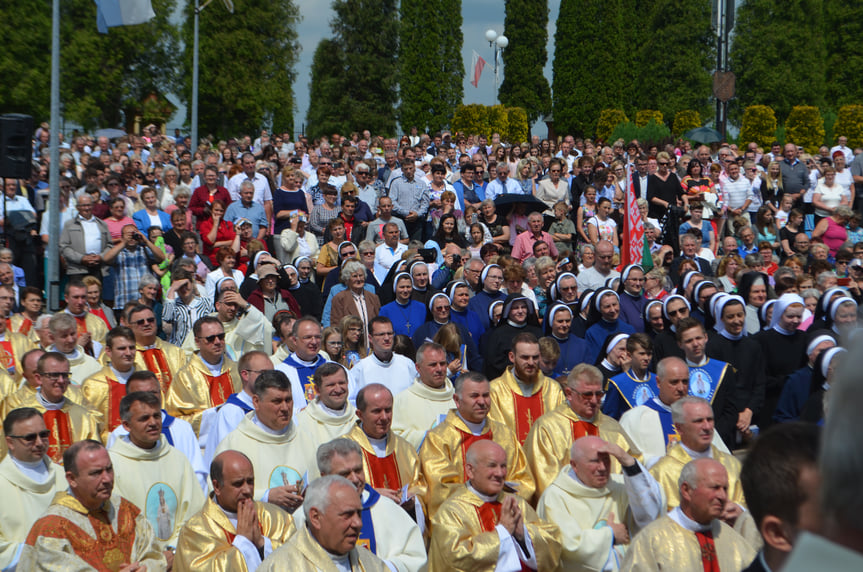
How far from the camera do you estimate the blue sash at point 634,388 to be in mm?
8086

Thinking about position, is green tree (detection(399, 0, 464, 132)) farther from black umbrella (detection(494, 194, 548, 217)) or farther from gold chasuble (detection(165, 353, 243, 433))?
gold chasuble (detection(165, 353, 243, 433))

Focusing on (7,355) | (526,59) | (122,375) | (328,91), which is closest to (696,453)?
(122,375)

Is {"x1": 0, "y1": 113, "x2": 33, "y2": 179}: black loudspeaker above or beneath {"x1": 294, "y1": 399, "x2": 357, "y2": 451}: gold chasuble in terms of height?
above

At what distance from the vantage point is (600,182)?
588 inches

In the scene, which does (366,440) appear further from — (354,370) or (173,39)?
(173,39)

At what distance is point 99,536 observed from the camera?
5492 millimetres

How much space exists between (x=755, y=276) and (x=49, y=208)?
8.22 m

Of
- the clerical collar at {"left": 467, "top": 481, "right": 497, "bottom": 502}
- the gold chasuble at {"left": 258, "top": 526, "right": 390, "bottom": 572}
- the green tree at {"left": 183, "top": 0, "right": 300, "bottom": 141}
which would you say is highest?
the green tree at {"left": 183, "top": 0, "right": 300, "bottom": 141}

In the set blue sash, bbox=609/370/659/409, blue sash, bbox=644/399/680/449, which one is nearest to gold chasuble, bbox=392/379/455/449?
blue sash, bbox=609/370/659/409

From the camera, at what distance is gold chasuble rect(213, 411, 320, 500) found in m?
6.72

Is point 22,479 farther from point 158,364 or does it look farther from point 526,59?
point 526,59

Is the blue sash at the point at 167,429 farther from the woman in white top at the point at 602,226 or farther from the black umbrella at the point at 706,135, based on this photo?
the black umbrella at the point at 706,135

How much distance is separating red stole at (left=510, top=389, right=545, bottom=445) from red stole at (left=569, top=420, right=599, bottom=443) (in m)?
0.98

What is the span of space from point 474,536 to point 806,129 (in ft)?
84.1
